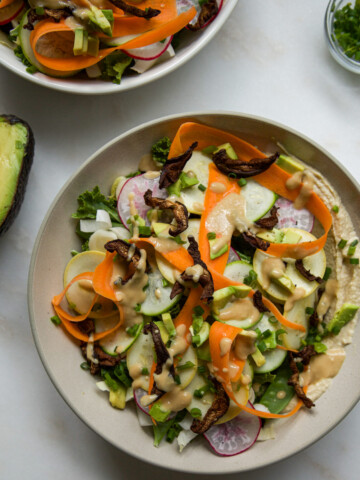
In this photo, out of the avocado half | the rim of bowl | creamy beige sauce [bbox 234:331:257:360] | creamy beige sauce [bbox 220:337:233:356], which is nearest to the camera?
creamy beige sauce [bbox 220:337:233:356]

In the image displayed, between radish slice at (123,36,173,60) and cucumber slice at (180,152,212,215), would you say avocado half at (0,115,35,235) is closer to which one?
radish slice at (123,36,173,60)

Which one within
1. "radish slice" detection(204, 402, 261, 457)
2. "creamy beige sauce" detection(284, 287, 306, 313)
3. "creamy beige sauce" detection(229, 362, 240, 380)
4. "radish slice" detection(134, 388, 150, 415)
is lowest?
"radish slice" detection(134, 388, 150, 415)

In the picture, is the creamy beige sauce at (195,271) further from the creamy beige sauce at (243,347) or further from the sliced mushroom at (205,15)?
the sliced mushroom at (205,15)

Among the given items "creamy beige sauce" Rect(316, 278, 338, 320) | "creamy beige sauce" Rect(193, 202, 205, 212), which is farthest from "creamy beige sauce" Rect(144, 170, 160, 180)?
"creamy beige sauce" Rect(316, 278, 338, 320)

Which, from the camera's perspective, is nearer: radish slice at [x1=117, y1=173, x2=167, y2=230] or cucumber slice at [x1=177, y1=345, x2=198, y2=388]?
cucumber slice at [x1=177, y1=345, x2=198, y2=388]

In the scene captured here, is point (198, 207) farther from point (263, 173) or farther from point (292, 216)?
point (292, 216)

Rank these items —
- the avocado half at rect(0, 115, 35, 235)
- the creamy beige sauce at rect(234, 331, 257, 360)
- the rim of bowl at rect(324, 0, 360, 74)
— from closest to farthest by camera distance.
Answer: the creamy beige sauce at rect(234, 331, 257, 360), the avocado half at rect(0, 115, 35, 235), the rim of bowl at rect(324, 0, 360, 74)

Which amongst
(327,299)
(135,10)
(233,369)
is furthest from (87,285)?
(135,10)
